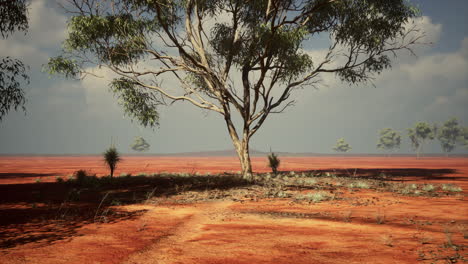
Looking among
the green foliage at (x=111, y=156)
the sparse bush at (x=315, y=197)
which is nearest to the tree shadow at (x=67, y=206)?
the green foliage at (x=111, y=156)

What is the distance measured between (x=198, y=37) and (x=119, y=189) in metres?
9.66

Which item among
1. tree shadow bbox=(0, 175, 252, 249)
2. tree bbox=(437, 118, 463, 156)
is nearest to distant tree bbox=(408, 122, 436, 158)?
tree bbox=(437, 118, 463, 156)

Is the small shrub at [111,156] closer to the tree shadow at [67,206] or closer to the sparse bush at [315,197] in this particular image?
the tree shadow at [67,206]

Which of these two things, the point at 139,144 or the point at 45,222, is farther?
the point at 139,144

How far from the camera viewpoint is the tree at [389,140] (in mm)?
115938

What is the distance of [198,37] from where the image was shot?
689 inches

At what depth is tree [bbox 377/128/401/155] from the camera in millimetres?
115938

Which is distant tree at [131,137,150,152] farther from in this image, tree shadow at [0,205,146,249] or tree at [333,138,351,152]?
tree shadow at [0,205,146,249]

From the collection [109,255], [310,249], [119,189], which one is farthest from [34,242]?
[119,189]

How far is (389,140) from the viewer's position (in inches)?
A: 4540

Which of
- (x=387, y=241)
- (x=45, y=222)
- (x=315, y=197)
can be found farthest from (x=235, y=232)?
(x=315, y=197)

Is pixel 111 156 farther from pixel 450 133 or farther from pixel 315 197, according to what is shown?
pixel 450 133

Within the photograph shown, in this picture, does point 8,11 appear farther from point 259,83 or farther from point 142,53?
point 259,83

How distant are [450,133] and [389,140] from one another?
66.7ft
